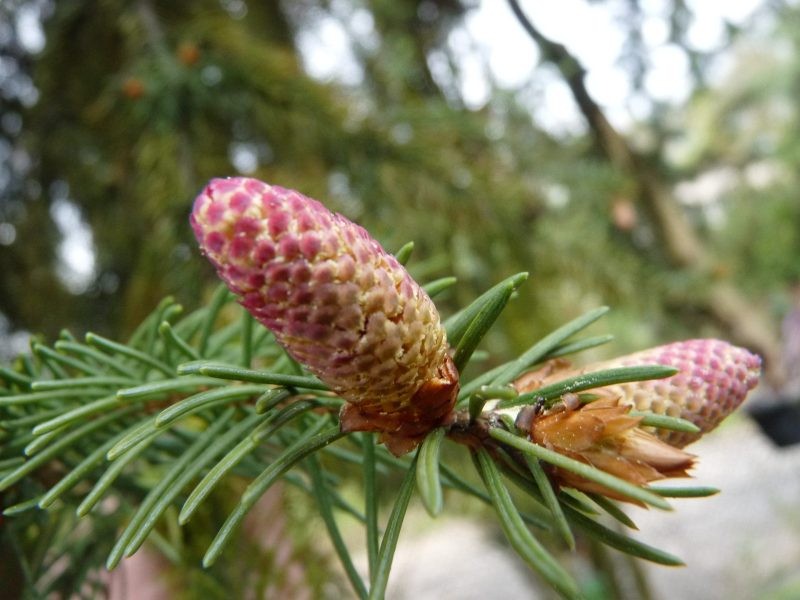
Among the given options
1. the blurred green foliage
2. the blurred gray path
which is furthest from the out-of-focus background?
the blurred gray path

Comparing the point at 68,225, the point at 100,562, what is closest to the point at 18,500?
the point at 100,562

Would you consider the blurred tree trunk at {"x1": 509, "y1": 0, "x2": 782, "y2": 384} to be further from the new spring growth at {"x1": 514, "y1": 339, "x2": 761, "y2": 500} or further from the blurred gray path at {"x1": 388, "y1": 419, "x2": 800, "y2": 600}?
the blurred gray path at {"x1": 388, "y1": 419, "x2": 800, "y2": 600}

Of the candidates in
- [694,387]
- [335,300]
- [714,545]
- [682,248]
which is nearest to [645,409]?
[694,387]

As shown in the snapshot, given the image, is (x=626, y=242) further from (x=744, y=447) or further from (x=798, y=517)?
(x=744, y=447)

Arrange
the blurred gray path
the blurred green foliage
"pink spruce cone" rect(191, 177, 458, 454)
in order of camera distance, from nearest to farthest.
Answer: "pink spruce cone" rect(191, 177, 458, 454) → the blurred green foliage → the blurred gray path

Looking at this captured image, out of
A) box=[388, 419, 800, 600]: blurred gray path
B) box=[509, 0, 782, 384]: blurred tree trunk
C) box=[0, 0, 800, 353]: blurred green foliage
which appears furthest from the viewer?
box=[388, 419, 800, 600]: blurred gray path

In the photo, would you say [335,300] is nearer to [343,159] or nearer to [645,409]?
[645,409]
